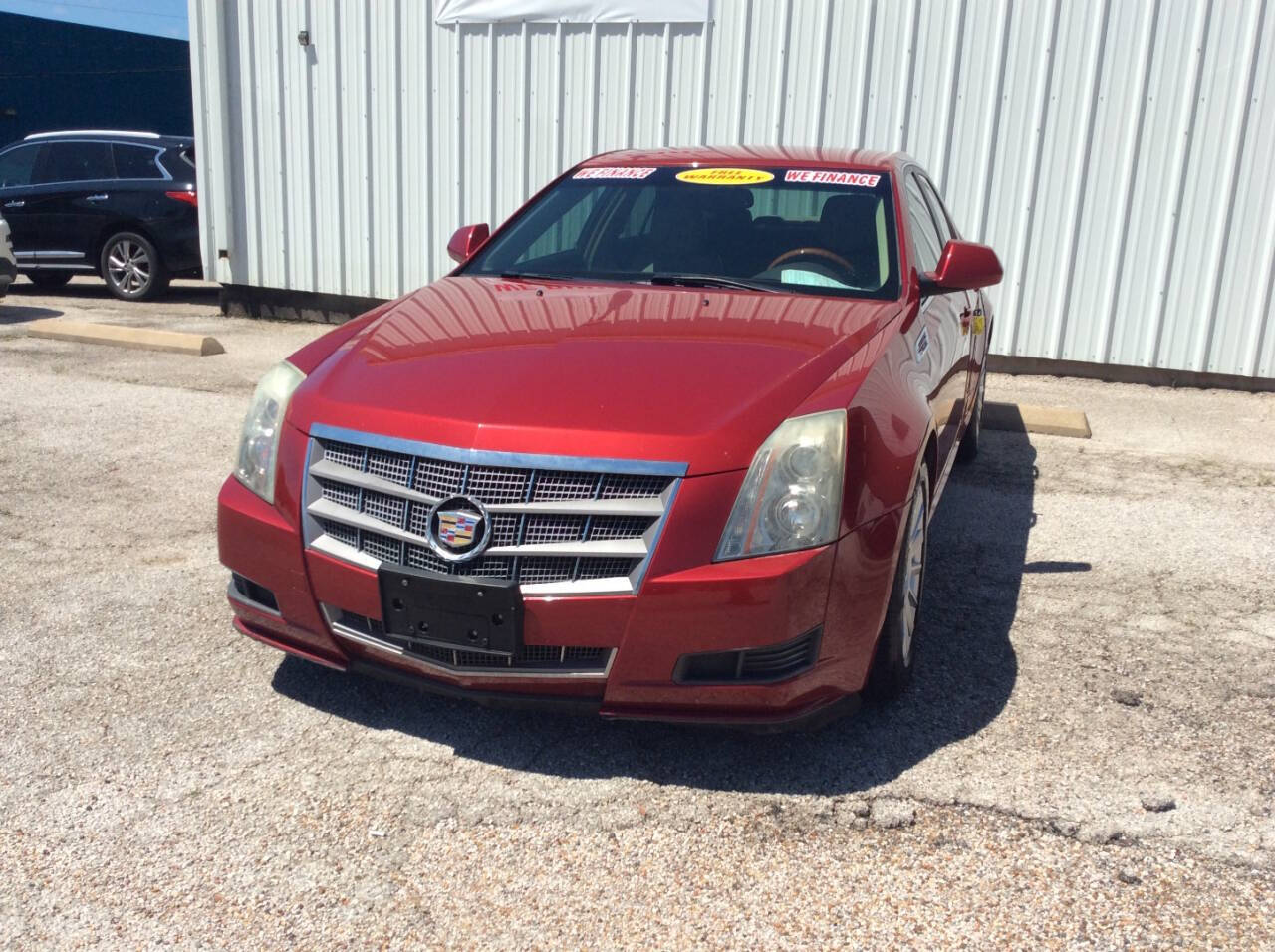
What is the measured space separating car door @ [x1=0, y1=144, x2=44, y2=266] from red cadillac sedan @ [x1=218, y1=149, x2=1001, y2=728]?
10.5 metres

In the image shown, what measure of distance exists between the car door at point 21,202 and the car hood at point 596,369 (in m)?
10.4

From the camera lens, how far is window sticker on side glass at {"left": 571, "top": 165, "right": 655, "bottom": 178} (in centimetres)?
440

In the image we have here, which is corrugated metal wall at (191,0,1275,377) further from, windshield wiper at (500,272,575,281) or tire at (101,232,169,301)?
windshield wiper at (500,272,575,281)

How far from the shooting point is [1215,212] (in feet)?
26.2

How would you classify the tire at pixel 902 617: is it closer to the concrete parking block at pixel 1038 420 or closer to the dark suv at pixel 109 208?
the concrete parking block at pixel 1038 420

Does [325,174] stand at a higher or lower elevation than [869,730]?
higher

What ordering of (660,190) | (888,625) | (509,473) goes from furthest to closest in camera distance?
1. (660,190)
2. (888,625)
3. (509,473)

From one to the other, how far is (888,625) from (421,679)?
4.16 ft

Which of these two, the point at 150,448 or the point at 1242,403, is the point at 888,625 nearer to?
the point at 150,448

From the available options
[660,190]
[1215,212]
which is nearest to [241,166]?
[660,190]

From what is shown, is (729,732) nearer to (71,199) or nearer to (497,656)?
(497,656)

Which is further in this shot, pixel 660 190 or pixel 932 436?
pixel 660 190

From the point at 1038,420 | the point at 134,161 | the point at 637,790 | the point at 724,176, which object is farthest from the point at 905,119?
the point at 134,161

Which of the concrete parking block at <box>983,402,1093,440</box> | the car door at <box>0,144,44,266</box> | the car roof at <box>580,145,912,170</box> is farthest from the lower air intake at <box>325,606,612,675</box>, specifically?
the car door at <box>0,144,44,266</box>
